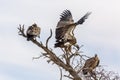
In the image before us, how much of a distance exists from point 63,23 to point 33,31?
104 centimetres

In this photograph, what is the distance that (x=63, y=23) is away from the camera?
12.5 metres

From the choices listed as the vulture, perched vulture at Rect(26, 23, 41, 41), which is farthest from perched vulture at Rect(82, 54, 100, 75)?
perched vulture at Rect(26, 23, 41, 41)

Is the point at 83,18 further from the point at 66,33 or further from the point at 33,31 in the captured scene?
the point at 33,31

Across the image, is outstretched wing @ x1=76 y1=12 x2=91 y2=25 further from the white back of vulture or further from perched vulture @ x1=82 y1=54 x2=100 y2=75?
perched vulture @ x1=82 y1=54 x2=100 y2=75

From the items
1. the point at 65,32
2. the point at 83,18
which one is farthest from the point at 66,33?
the point at 83,18

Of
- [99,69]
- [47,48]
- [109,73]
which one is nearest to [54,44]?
[47,48]

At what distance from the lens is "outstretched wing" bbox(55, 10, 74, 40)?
11.9 m

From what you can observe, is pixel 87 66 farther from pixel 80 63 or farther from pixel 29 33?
pixel 29 33

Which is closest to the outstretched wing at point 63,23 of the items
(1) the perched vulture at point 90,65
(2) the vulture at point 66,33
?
(2) the vulture at point 66,33

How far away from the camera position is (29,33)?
11.8 meters

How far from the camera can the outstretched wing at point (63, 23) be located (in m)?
11.9

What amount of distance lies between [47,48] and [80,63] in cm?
115

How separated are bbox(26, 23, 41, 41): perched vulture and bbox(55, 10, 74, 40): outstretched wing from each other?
0.58 meters

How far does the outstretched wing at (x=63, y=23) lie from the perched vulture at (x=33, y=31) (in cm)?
58
